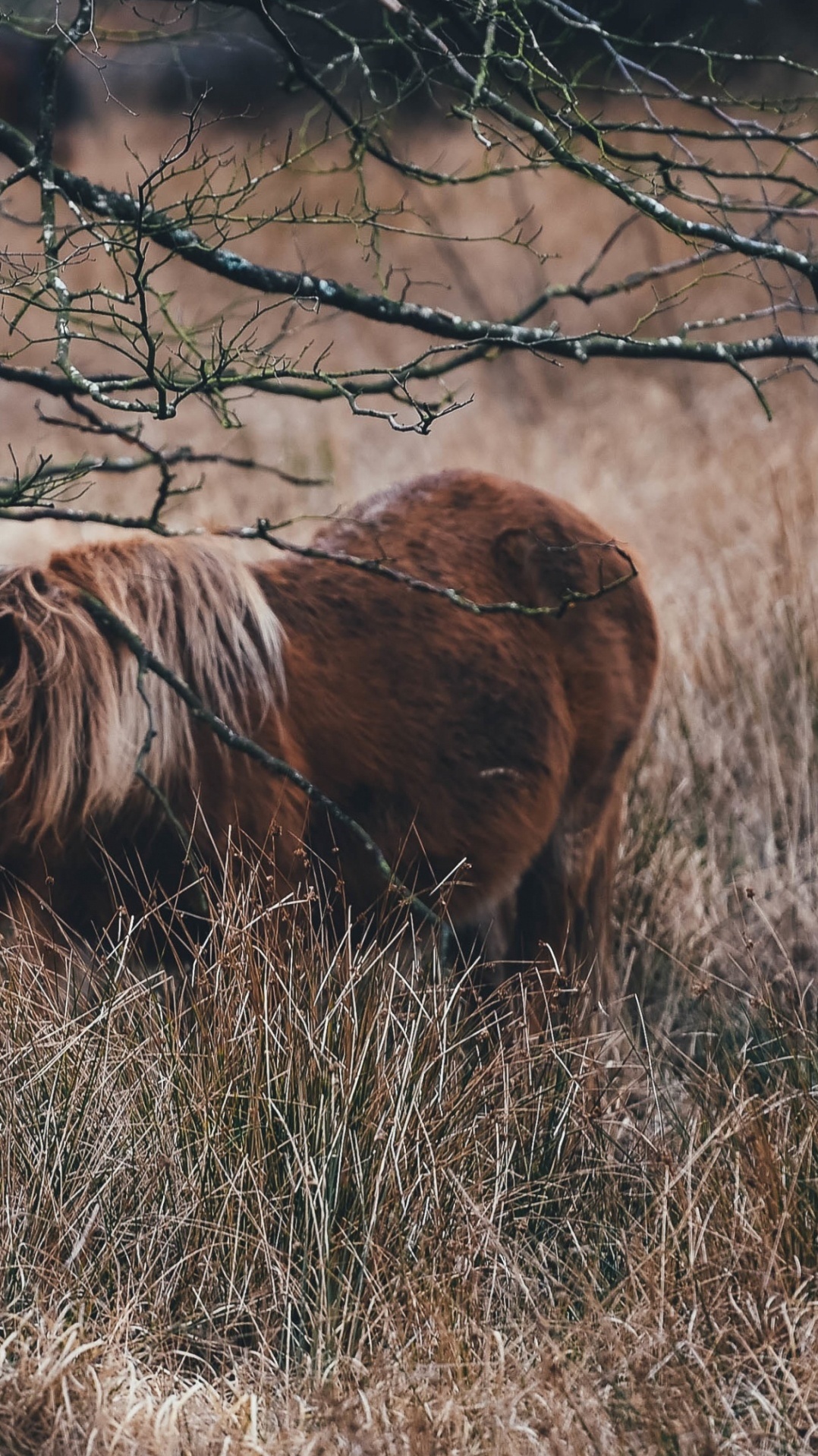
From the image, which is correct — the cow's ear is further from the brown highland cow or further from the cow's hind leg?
the cow's hind leg

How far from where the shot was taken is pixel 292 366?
2.33 m

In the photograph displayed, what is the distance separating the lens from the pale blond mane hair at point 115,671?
2.97 meters

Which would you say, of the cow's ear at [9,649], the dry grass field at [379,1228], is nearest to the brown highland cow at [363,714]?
the cow's ear at [9,649]

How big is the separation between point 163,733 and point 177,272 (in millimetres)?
16894

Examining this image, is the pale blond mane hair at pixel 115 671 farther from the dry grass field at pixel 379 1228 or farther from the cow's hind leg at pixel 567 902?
the cow's hind leg at pixel 567 902

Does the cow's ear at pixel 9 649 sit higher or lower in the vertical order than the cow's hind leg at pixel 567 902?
higher

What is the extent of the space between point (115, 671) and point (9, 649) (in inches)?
9.1

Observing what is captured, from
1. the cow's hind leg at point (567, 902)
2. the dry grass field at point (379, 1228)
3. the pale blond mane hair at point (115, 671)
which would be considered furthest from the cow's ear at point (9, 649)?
the cow's hind leg at point (567, 902)

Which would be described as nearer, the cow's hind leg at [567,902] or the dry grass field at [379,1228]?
the dry grass field at [379,1228]

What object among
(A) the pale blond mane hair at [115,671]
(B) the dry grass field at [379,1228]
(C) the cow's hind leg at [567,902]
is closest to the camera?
(B) the dry grass field at [379,1228]

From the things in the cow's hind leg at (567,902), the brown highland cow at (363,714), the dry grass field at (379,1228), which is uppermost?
the brown highland cow at (363,714)

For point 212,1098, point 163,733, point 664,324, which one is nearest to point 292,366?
point 163,733

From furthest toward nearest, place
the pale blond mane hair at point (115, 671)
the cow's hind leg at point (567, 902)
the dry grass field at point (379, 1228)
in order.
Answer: the cow's hind leg at point (567, 902) < the pale blond mane hair at point (115, 671) < the dry grass field at point (379, 1228)

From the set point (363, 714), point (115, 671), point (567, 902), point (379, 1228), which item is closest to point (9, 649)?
point (115, 671)
